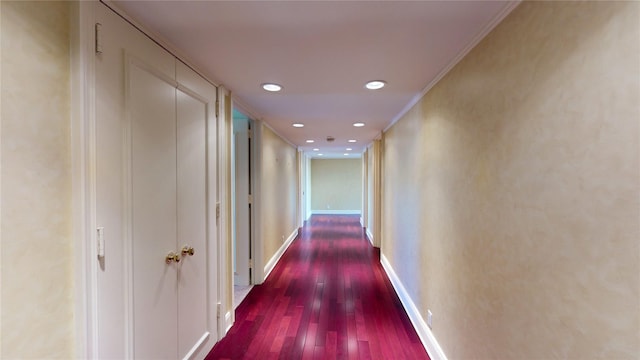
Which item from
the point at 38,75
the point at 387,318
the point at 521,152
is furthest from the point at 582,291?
the point at 387,318

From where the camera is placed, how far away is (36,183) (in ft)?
3.14

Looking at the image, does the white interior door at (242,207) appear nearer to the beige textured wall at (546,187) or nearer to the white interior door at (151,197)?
the white interior door at (151,197)

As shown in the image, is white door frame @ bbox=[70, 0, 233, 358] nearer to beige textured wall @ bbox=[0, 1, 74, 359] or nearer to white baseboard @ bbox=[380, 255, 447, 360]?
beige textured wall @ bbox=[0, 1, 74, 359]

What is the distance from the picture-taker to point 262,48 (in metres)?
1.63

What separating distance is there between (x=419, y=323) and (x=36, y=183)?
2.73 metres

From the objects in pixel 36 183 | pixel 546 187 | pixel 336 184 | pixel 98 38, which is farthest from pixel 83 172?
pixel 336 184

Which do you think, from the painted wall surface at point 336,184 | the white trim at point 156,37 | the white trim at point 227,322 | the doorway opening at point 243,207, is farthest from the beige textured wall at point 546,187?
the painted wall surface at point 336,184

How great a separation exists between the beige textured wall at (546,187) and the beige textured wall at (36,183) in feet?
5.75

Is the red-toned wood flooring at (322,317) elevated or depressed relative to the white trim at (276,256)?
depressed

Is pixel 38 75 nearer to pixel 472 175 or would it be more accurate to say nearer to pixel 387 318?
pixel 472 175

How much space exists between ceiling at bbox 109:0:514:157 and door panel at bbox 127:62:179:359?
12.9 inches

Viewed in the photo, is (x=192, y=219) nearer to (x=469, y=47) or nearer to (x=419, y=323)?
(x=469, y=47)

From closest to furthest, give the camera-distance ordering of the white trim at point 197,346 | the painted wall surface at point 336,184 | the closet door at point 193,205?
the closet door at point 193,205
the white trim at point 197,346
the painted wall surface at point 336,184

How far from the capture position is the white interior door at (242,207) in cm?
369
